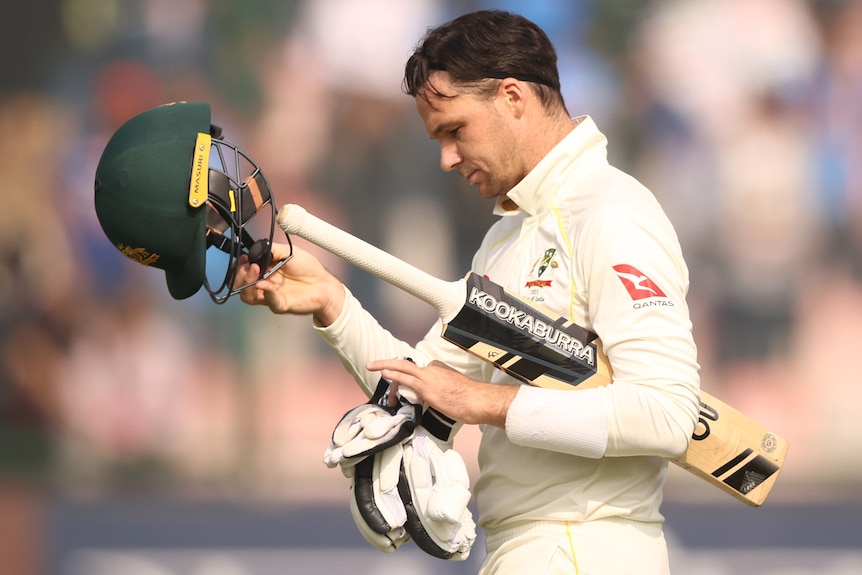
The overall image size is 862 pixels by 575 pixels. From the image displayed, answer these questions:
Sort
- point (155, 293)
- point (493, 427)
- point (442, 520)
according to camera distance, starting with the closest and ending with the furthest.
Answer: point (442, 520) < point (493, 427) < point (155, 293)

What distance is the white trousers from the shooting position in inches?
98.5

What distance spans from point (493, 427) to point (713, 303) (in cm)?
348

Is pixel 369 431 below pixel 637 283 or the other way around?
below

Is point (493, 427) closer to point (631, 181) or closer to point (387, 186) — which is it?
point (631, 181)

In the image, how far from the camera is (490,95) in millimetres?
2768

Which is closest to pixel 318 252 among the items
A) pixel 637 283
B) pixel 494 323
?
pixel 494 323

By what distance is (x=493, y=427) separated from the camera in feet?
9.00

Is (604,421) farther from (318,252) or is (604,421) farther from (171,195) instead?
(318,252)

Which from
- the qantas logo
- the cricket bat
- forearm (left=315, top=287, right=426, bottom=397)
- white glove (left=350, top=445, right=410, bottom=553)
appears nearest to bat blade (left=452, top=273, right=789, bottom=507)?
the cricket bat

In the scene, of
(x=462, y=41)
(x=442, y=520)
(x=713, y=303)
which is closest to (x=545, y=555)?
(x=442, y=520)

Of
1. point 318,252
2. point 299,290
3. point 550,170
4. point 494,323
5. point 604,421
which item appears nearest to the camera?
point 604,421

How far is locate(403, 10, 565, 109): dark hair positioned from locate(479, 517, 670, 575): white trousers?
3.05 feet

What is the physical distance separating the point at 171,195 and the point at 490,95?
0.73m

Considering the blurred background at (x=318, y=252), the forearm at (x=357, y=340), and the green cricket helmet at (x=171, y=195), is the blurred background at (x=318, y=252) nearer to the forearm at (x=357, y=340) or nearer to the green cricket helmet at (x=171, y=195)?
the forearm at (x=357, y=340)
